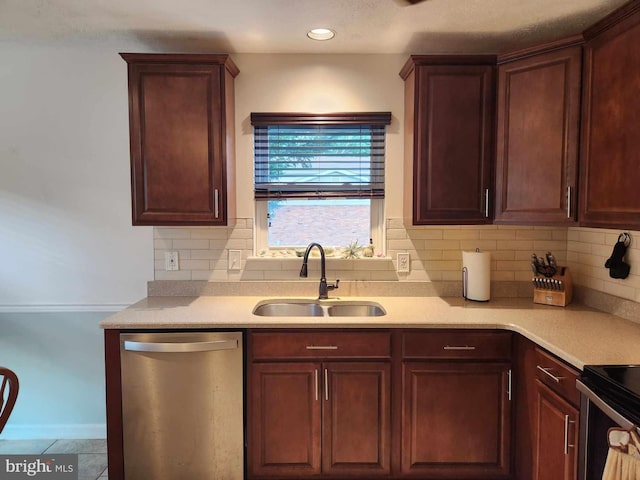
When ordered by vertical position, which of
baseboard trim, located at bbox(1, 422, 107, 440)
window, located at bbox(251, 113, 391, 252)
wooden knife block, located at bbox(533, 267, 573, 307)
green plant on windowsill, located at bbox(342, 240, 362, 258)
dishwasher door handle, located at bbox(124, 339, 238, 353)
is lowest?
baseboard trim, located at bbox(1, 422, 107, 440)

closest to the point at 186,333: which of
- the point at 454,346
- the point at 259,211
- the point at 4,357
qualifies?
the point at 259,211

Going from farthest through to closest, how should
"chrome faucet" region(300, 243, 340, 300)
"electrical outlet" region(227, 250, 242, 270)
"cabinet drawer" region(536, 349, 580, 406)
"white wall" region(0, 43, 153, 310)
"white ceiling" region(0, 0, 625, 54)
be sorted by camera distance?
"electrical outlet" region(227, 250, 242, 270), "white wall" region(0, 43, 153, 310), "chrome faucet" region(300, 243, 340, 300), "white ceiling" region(0, 0, 625, 54), "cabinet drawer" region(536, 349, 580, 406)

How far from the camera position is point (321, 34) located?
241cm

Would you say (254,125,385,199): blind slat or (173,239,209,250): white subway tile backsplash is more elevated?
(254,125,385,199): blind slat

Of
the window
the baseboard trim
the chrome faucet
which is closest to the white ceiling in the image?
the window

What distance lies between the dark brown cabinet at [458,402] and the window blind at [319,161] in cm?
105

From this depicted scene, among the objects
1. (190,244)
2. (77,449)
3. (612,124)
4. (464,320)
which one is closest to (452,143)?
(612,124)

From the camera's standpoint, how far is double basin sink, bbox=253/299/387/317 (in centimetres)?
262

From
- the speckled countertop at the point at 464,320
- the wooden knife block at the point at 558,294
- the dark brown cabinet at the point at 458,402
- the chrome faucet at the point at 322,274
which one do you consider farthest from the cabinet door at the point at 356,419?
the wooden knife block at the point at 558,294

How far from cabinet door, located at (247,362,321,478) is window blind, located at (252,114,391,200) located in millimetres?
1122

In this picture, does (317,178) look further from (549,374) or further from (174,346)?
(549,374)

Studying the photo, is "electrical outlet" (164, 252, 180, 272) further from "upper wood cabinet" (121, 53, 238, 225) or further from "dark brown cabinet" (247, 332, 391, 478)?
"dark brown cabinet" (247, 332, 391, 478)

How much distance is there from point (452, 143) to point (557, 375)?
127 cm

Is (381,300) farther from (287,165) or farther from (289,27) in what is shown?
(289,27)
